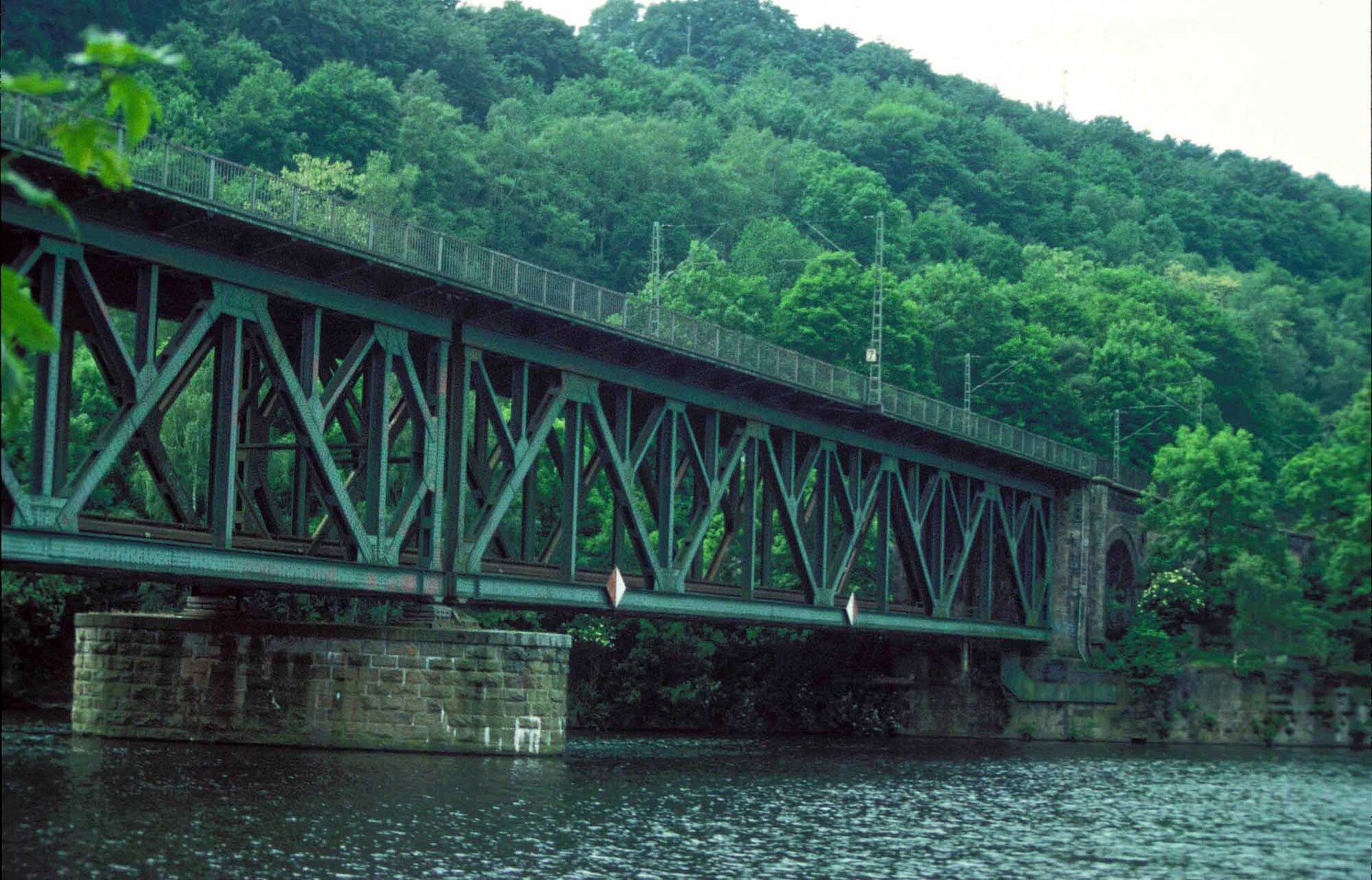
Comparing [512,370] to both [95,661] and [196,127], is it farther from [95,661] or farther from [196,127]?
[196,127]

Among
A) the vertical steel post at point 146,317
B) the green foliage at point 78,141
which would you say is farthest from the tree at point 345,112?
the green foliage at point 78,141

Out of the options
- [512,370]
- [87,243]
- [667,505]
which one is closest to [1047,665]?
[667,505]

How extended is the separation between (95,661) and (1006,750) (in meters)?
38.6

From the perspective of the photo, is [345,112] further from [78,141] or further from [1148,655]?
[78,141]

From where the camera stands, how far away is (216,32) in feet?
400

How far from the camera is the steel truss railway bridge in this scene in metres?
35.3

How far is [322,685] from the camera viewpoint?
44.0 metres

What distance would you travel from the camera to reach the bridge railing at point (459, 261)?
35781 mm

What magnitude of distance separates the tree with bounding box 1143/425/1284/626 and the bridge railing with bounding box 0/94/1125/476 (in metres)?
14.9

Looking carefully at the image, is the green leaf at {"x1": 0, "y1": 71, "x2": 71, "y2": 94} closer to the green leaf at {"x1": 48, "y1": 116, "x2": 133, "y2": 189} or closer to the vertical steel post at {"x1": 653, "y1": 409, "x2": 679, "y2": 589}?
the green leaf at {"x1": 48, "y1": 116, "x2": 133, "y2": 189}

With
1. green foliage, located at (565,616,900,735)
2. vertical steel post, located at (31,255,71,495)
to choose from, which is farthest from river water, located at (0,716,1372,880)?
green foliage, located at (565,616,900,735)

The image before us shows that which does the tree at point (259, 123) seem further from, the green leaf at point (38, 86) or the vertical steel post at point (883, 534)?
the green leaf at point (38, 86)

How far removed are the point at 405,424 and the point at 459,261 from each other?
10.8 m

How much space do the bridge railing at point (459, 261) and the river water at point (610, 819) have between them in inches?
440
